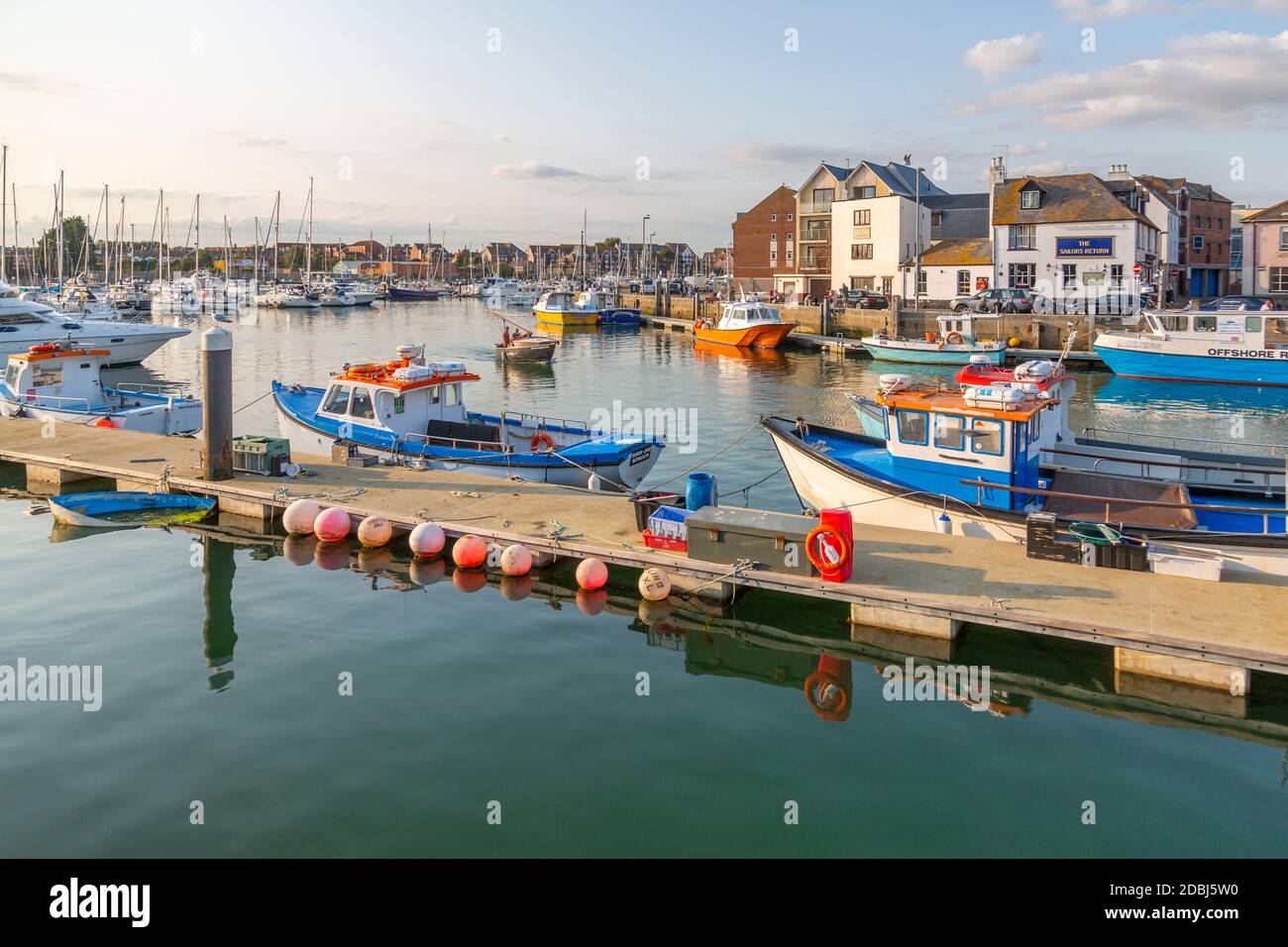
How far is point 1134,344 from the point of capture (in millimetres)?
42562

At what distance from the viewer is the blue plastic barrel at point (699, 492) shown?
50.7 ft

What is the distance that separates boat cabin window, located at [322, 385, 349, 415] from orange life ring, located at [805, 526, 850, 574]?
11.6m

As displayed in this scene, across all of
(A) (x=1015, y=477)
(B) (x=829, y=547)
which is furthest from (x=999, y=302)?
(B) (x=829, y=547)

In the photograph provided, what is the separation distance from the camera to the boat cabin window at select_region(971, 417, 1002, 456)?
1450 cm

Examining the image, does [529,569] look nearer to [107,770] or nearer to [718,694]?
[718,694]

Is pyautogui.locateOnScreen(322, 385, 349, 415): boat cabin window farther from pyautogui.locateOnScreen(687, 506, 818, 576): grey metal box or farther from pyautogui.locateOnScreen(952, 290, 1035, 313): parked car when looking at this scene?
pyautogui.locateOnScreen(952, 290, 1035, 313): parked car

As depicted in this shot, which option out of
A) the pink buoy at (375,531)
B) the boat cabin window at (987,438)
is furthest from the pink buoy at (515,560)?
the boat cabin window at (987,438)

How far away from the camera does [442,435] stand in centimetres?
2072

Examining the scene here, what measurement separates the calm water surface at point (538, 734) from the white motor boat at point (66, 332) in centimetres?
3176

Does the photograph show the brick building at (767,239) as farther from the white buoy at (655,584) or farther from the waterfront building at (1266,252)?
the white buoy at (655,584)
